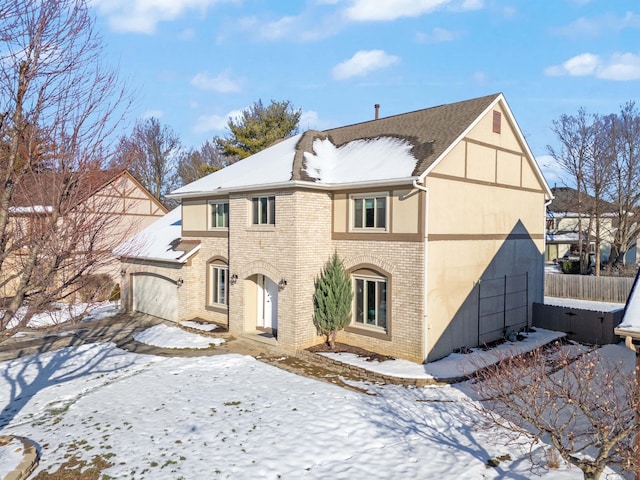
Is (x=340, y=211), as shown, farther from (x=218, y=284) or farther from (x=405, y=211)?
(x=218, y=284)

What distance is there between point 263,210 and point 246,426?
8331 millimetres

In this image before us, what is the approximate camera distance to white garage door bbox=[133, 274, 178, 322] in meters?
19.5

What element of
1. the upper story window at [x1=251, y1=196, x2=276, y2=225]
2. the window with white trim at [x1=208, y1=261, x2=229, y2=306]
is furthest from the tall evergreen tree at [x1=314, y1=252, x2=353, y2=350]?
the window with white trim at [x1=208, y1=261, x2=229, y2=306]

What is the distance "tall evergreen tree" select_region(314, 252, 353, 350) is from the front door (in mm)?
2530

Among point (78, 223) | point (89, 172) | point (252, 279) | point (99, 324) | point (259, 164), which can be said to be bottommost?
point (99, 324)

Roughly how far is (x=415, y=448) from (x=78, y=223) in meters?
6.94

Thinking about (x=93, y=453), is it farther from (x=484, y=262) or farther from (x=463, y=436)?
(x=484, y=262)

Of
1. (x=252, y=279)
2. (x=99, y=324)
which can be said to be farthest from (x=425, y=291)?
(x=99, y=324)

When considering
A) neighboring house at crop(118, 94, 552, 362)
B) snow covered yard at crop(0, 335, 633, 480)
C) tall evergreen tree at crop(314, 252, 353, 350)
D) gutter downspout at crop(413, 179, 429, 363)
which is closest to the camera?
snow covered yard at crop(0, 335, 633, 480)

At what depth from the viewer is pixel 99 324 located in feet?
63.9

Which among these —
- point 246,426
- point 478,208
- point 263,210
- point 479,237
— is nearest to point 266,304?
point 263,210

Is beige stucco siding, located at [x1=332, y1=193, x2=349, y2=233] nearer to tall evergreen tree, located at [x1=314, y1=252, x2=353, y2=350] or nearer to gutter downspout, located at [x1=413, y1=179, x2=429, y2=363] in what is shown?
tall evergreen tree, located at [x1=314, y1=252, x2=353, y2=350]

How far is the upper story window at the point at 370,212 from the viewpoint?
13.9m

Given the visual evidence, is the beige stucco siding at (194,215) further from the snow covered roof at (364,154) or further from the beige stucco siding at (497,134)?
the beige stucco siding at (497,134)
